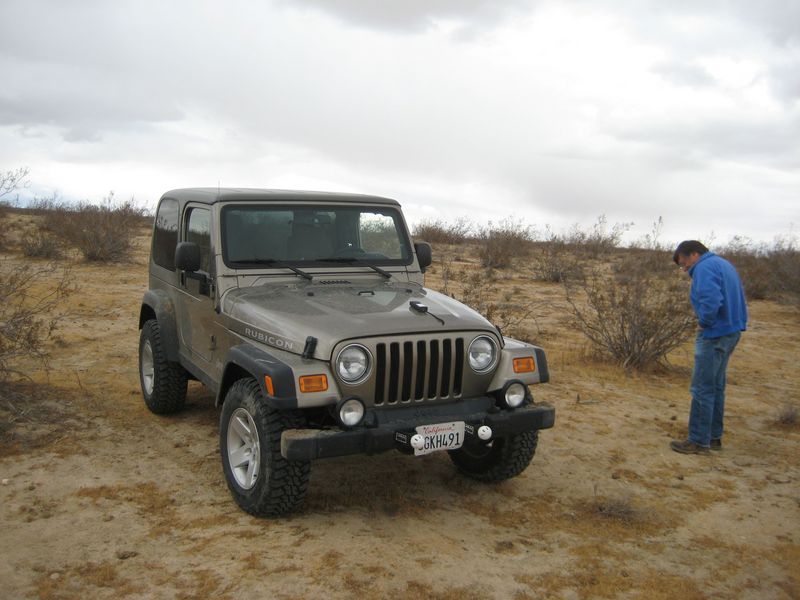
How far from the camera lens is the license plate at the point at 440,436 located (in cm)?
390

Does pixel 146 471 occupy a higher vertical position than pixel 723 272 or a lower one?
lower

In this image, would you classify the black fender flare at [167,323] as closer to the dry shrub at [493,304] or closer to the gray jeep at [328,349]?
the gray jeep at [328,349]

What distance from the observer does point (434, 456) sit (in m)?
5.39

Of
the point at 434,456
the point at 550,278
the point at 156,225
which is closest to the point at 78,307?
the point at 156,225

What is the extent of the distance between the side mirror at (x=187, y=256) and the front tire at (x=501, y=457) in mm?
2119

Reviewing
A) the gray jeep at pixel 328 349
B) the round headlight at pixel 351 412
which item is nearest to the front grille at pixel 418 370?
the gray jeep at pixel 328 349

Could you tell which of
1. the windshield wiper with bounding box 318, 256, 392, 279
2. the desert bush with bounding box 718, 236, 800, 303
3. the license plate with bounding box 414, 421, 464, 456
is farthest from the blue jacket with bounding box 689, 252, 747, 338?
the desert bush with bounding box 718, 236, 800, 303

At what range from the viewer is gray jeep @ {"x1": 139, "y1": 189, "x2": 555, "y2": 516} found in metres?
3.83

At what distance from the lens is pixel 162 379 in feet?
19.2

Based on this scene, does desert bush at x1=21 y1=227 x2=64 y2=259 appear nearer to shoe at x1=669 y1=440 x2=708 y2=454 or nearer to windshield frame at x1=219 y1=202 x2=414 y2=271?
windshield frame at x1=219 y1=202 x2=414 y2=271

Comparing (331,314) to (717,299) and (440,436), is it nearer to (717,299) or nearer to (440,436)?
(440,436)

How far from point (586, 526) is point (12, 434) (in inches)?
163

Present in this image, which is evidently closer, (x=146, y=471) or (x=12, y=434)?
(x=146, y=471)

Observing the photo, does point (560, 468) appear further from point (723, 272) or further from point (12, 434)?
point (12, 434)
